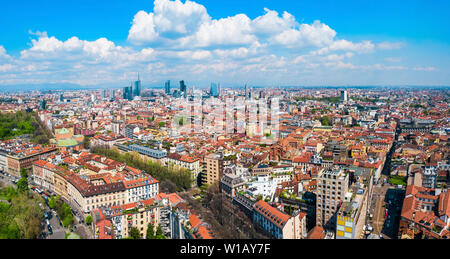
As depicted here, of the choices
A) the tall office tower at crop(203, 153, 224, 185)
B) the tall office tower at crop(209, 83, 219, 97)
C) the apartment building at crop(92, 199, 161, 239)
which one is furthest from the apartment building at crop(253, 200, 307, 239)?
the tall office tower at crop(209, 83, 219, 97)

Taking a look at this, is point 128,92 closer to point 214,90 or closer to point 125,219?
point 214,90

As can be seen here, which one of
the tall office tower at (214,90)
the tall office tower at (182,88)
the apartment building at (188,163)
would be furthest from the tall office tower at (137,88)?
the apartment building at (188,163)

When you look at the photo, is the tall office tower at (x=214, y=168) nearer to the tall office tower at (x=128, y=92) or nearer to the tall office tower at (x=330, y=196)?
the tall office tower at (x=330, y=196)

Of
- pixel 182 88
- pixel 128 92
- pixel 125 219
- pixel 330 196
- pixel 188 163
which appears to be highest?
pixel 182 88

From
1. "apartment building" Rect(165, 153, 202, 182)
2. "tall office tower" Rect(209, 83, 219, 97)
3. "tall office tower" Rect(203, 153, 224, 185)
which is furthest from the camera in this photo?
"tall office tower" Rect(209, 83, 219, 97)

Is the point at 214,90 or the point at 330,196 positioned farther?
the point at 214,90

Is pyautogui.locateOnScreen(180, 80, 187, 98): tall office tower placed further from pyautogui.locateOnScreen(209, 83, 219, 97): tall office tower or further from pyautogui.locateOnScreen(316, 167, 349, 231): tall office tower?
pyautogui.locateOnScreen(316, 167, 349, 231): tall office tower

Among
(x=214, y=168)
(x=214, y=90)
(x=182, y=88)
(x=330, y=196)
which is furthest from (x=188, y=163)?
(x=182, y=88)

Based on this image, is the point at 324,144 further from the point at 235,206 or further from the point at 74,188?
the point at 74,188
